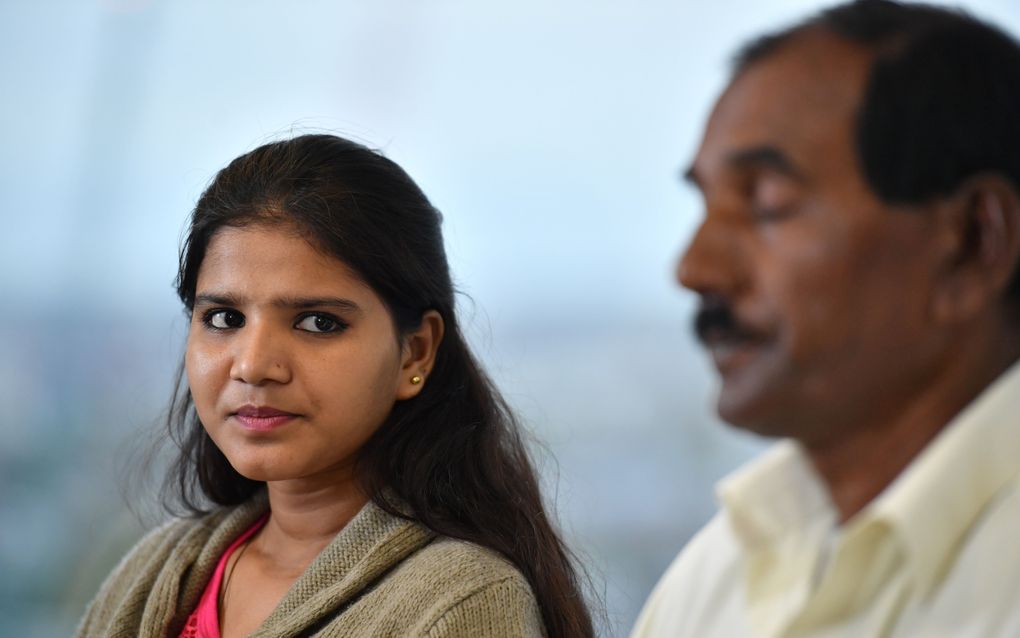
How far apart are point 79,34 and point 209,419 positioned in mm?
1834

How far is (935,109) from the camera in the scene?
92 centimetres

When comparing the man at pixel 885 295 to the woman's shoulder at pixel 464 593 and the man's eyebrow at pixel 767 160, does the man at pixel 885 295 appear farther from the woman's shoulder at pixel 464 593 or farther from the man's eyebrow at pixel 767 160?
the woman's shoulder at pixel 464 593

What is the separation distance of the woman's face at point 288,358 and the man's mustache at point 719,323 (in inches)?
32.5

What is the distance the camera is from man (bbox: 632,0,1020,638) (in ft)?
2.94

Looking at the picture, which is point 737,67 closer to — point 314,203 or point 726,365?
point 726,365

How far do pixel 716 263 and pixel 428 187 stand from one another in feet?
5.05

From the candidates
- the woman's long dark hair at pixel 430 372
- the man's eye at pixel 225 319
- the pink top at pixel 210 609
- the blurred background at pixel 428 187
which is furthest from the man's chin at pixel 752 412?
the blurred background at pixel 428 187

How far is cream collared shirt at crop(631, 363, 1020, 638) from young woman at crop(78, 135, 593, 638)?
2.11ft

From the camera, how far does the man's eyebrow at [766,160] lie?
0.94m

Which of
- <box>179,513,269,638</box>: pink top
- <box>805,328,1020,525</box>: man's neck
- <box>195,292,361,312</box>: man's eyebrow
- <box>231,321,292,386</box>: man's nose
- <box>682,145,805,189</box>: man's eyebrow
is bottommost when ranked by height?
<box>179,513,269,638</box>: pink top

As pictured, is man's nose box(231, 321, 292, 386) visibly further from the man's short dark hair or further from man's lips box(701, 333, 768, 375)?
the man's short dark hair

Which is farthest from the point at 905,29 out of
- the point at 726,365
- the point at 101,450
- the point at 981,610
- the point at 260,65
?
the point at 101,450

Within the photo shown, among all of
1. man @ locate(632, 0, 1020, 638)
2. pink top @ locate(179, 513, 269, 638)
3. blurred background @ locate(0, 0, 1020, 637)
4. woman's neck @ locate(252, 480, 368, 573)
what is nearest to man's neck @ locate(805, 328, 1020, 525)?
man @ locate(632, 0, 1020, 638)

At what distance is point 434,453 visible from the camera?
5.95ft
